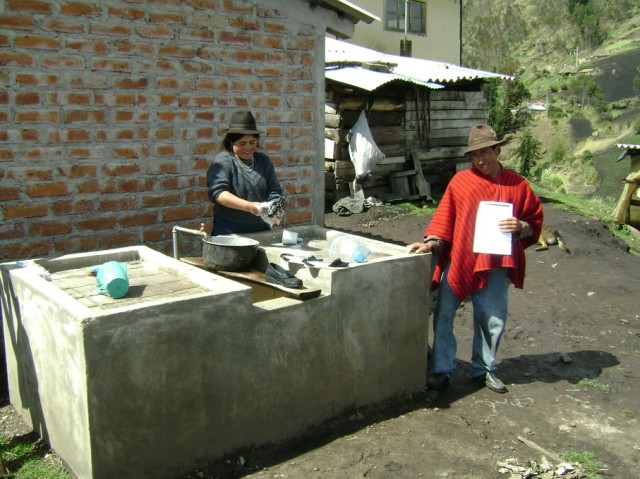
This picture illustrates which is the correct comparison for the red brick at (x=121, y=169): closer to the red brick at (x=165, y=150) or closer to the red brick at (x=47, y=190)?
the red brick at (x=165, y=150)

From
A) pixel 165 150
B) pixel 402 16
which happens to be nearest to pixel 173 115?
pixel 165 150

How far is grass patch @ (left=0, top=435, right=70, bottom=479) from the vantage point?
3525 mm

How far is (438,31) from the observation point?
73.3ft

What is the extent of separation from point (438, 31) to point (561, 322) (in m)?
17.3

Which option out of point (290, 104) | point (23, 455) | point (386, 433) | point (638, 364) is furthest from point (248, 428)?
point (638, 364)

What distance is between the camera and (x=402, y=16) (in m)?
21.1

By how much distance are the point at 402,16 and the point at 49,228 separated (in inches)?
725

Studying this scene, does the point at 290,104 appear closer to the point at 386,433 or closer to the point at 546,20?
the point at 386,433

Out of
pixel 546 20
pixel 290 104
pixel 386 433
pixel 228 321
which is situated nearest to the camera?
pixel 228 321

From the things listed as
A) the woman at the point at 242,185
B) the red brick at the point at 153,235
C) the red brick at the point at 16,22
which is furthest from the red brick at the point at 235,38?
the red brick at the point at 153,235

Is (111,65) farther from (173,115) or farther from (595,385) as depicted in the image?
(595,385)

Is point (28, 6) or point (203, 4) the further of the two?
point (203, 4)

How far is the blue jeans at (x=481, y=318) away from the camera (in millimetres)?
4891

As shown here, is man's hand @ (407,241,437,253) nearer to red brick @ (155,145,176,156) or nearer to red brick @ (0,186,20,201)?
red brick @ (155,145,176,156)
